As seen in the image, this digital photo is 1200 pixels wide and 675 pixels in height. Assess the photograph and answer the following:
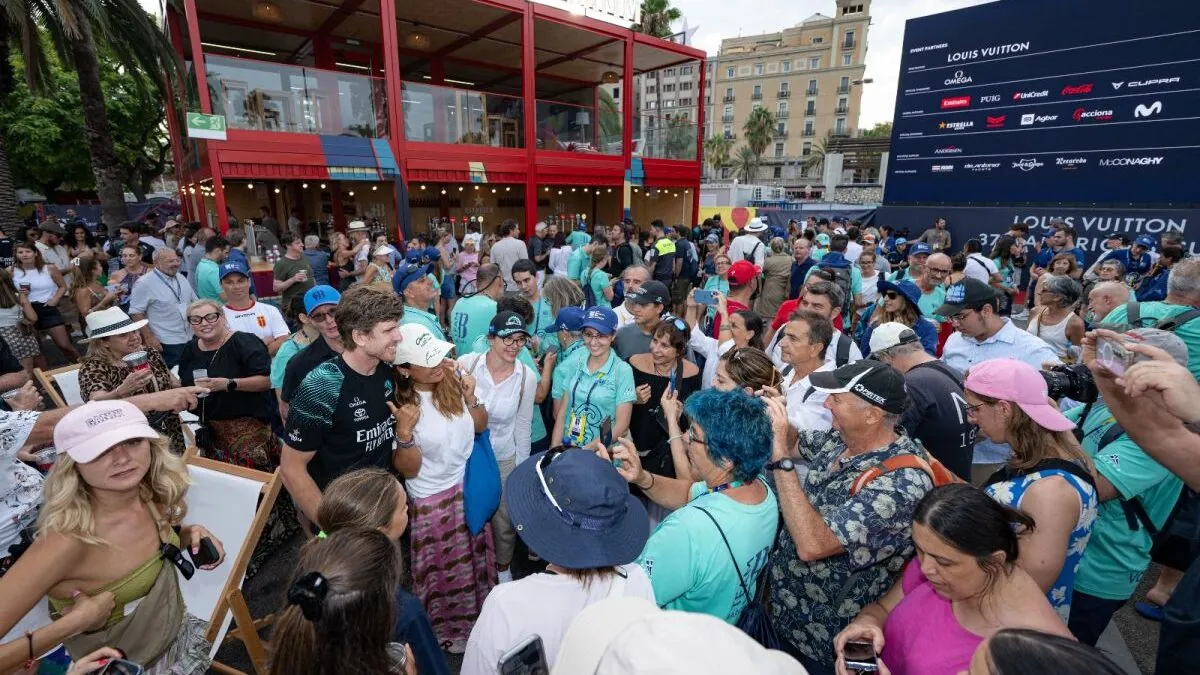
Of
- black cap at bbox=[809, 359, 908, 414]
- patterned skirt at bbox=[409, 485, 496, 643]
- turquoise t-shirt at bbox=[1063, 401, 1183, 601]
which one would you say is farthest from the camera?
patterned skirt at bbox=[409, 485, 496, 643]

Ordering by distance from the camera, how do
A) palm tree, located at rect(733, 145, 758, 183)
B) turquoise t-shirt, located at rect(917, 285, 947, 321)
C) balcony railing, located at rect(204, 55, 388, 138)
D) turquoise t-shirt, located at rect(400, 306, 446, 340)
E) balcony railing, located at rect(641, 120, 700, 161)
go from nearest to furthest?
turquoise t-shirt, located at rect(400, 306, 446, 340)
turquoise t-shirt, located at rect(917, 285, 947, 321)
balcony railing, located at rect(204, 55, 388, 138)
balcony railing, located at rect(641, 120, 700, 161)
palm tree, located at rect(733, 145, 758, 183)

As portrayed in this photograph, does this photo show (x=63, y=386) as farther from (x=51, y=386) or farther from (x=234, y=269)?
(x=234, y=269)

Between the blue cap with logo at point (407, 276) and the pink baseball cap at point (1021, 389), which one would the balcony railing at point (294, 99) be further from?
the pink baseball cap at point (1021, 389)

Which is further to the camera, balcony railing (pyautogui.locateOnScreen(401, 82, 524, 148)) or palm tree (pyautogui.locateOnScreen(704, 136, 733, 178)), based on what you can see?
palm tree (pyautogui.locateOnScreen(704, 136, 733, 178))

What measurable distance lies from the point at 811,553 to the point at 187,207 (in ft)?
69.3

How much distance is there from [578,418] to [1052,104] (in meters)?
15.5

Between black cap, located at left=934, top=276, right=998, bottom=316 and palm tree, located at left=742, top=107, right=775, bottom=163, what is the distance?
68.7 metres

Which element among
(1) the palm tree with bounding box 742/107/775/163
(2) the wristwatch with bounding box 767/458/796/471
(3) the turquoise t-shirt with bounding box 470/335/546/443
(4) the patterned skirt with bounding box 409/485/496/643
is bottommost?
(4) the patterned skirt with bounding box 409/485/496/643

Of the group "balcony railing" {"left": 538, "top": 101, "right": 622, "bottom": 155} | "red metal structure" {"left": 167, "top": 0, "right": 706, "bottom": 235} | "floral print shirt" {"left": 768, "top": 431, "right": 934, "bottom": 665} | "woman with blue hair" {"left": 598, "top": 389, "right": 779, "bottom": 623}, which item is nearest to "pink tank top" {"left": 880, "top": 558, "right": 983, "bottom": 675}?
Result: "floral print shirt" {"left": 768, "top": 431, "right": 934, "bottom": 665}

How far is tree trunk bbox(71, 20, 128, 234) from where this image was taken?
42.3 feet

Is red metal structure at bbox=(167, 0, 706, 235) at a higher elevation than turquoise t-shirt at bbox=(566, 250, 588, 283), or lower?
higher

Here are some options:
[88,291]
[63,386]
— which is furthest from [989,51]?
[88,291]

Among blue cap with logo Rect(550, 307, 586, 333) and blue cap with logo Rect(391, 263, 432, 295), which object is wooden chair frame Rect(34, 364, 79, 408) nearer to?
blue cap with logo Rect(391, 263, 432, 295)

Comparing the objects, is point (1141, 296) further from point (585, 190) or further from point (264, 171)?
point (585, 190)
